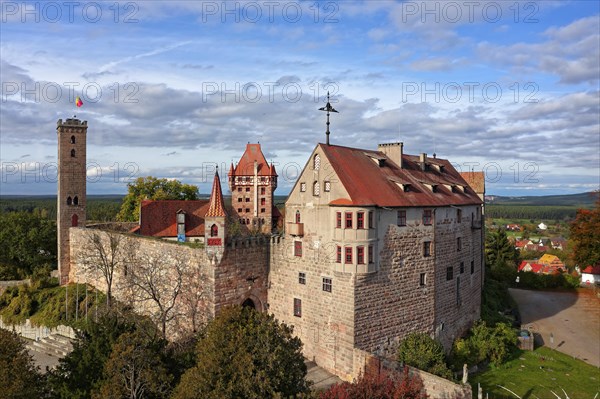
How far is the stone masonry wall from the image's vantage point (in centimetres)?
2412

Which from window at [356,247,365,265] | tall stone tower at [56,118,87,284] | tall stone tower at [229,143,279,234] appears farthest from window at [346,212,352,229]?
tall stone tower at [56,118,87,284]

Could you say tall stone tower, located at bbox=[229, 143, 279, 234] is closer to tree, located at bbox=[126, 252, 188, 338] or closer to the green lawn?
tree, located at bbox=[126, 252, 188, 338]

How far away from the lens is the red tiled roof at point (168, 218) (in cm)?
4391

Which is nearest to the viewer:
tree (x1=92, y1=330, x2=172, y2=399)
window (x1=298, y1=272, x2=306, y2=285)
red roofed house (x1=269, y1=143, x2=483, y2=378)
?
tree (x1=92, y1=330, x2=172, y2=399)

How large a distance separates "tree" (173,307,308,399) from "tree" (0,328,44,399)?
5.95 metres

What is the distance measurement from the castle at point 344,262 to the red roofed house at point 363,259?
0.07 meters

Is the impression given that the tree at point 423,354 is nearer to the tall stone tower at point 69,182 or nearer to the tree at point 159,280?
the tree at point 159,280

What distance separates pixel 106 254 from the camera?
35.2 m

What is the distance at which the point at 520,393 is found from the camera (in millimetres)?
24484

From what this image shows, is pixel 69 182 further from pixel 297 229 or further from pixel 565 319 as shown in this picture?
pixel 565 319

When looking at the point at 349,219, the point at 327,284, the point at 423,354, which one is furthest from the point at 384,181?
the point at 423,354

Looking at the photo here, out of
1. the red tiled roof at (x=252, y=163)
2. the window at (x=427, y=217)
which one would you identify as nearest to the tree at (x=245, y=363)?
the window at (x=427, y=217)

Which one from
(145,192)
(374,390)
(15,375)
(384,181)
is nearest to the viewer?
(15,375)

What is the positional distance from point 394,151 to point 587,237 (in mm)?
24126
